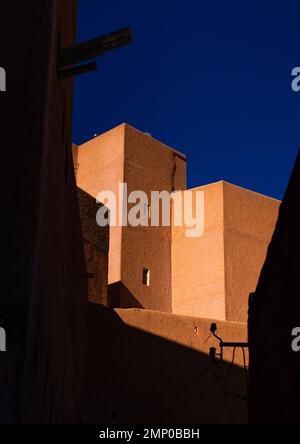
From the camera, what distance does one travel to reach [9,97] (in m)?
7.02

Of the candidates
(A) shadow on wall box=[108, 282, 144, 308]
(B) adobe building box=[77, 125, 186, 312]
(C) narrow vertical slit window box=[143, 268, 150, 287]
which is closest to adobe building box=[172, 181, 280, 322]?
(B) adobe building box=[77, 125, 186, 312]

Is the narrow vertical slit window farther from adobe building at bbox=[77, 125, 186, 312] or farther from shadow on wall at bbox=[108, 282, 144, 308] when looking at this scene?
shadow on wall at bbox=[108, 282, 144, 308]

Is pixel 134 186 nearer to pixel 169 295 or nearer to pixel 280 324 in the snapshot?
pixel 169 295

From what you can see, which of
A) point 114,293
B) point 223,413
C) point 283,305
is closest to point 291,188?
point 283,305

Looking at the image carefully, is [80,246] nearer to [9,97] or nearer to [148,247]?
[9,97]

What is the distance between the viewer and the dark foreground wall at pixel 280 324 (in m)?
7.65

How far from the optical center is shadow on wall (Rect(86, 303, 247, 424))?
57.0ft

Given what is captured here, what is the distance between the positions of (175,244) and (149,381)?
403 inches

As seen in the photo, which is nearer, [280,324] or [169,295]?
[280,324]

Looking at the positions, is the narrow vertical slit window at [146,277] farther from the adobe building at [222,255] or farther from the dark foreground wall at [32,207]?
the dark foreground wall at [32,207]

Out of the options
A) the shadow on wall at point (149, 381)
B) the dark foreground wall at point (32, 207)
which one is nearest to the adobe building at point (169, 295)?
the shadow on wall at point (149, 381)

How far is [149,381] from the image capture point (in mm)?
18344

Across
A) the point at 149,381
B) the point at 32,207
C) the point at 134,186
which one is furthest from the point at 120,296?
the point at 32,207

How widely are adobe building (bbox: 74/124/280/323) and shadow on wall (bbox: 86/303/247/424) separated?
5.96 metres
